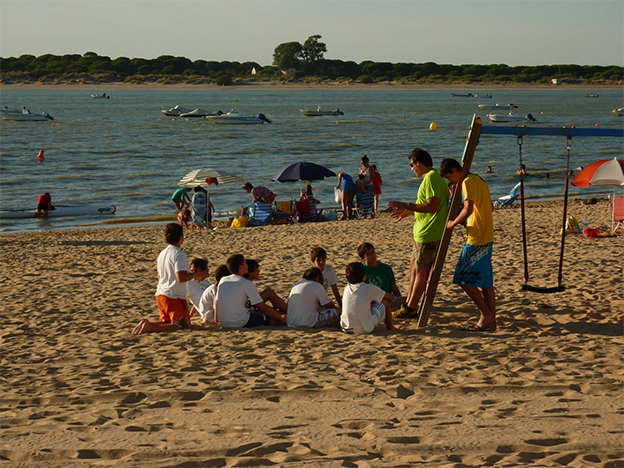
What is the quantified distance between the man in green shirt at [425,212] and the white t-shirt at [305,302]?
0.97 metres

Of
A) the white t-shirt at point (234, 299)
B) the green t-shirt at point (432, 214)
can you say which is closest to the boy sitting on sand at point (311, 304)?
the white t-shirt at point (234, 299)

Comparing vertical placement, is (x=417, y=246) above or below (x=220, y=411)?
above

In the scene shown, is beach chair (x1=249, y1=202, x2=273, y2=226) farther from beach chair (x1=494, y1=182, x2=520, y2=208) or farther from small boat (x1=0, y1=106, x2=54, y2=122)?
small boat (x1=0, y1=106, x2=54, y2=122)

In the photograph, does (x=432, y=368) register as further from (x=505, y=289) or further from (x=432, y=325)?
(x=505, y=289)

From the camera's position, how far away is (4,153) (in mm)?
36344

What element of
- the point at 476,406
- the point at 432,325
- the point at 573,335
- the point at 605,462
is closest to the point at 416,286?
the point at 432,325

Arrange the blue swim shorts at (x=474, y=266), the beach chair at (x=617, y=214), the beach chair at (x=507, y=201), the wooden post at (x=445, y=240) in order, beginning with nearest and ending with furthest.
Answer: the blue swim shorts at (x=474, y=266), the wooden post at (x=445, y=240), the beach chair at (x=617, y=214), the beach chair at (x=507, y=201)

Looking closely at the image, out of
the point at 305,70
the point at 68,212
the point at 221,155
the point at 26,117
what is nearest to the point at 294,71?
the point at 305,70

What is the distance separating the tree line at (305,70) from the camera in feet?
504

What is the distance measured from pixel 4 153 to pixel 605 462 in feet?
122

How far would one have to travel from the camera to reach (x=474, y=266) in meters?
6.42

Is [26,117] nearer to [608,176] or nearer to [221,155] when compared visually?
[221,155]

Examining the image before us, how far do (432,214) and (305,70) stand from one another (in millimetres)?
160439

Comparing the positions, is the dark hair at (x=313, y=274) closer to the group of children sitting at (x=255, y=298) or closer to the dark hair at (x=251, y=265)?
the group of children sitting at (x=255, y=298)
